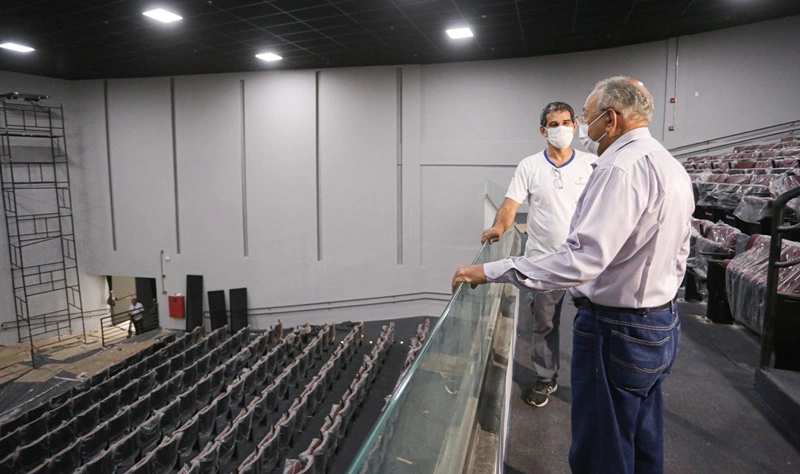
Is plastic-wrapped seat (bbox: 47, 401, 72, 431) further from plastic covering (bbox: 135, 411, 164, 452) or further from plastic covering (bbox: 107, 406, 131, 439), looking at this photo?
plastic covering (bbox: 135, 411, 164, 452)

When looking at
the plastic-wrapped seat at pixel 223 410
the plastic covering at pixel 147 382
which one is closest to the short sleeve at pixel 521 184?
the plastic-wrapped seat at pixel 223 410

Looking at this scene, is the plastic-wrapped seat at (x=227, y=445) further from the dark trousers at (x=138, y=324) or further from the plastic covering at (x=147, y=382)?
the dark trousers at (x=138, y=324)

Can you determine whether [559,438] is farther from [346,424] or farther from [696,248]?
[346,424]

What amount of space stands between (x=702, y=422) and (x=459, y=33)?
7.89 meters

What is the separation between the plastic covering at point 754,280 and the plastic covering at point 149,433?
6.44 meters

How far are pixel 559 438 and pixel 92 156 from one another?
1473 centimetres

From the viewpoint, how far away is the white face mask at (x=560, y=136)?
103 inches

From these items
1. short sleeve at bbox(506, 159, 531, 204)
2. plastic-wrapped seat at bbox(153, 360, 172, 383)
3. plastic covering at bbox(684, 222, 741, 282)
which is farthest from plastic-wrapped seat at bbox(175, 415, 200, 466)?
plastic covering at bbox(684, 222, 741, 282)

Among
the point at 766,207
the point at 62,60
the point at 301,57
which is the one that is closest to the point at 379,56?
the point at 301,57

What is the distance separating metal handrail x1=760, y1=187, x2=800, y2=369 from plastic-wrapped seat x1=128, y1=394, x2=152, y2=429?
727cm

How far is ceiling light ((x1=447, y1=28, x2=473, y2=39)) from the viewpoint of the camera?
337 inches

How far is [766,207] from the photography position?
4500mm

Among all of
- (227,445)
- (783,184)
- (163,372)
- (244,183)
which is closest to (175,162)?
(244,183)

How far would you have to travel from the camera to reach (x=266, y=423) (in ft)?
22.5
